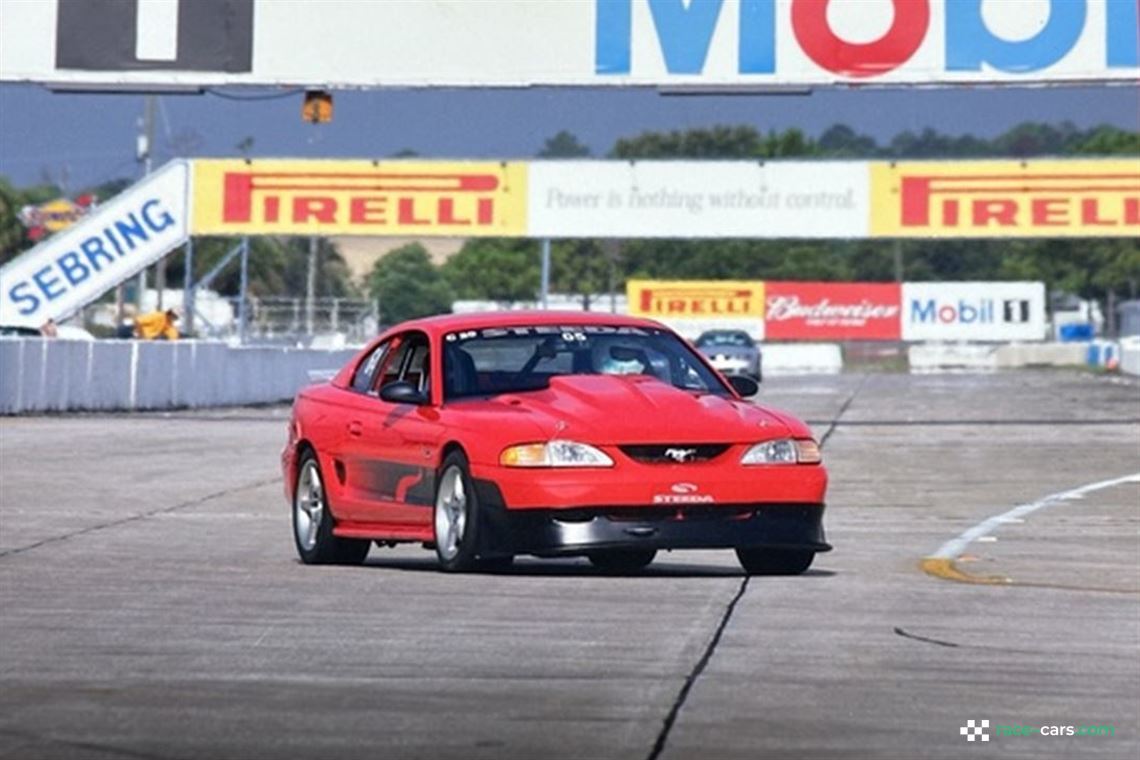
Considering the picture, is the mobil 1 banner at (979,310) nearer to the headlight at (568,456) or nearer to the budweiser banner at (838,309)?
the budweiser banner at (838,309)

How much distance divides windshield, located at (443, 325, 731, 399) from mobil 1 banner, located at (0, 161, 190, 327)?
3704 cm

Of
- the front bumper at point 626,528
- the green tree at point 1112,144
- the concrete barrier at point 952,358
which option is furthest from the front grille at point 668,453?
the green tree at point 1112,144

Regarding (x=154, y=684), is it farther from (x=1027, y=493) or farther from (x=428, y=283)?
(x=428, y=283)

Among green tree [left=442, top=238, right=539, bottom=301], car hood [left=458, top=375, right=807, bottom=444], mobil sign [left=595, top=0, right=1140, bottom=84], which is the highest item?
green tree [left=442, top=238, right=539, bottom=301]

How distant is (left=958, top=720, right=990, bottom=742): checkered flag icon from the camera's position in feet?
26.9

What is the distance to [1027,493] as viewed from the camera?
21.6 meters

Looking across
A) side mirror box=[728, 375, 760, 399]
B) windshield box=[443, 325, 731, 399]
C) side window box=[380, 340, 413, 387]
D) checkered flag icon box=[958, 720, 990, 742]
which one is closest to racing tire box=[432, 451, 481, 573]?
windshield box=[443, 325, 731, 399]

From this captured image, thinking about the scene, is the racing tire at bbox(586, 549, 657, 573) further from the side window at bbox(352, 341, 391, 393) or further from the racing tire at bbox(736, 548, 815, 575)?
the side window at bbox(352, 341, 391, 393)

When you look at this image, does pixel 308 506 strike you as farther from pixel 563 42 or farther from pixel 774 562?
pixel 563 42

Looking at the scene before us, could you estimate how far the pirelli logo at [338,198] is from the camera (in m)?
49.7

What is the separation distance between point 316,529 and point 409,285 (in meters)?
102

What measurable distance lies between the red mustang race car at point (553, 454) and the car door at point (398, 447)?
0.01 metres

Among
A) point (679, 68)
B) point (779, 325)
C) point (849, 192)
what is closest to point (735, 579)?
point (679, 68)

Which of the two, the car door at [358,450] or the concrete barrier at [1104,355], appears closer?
the car door at [358,450]
